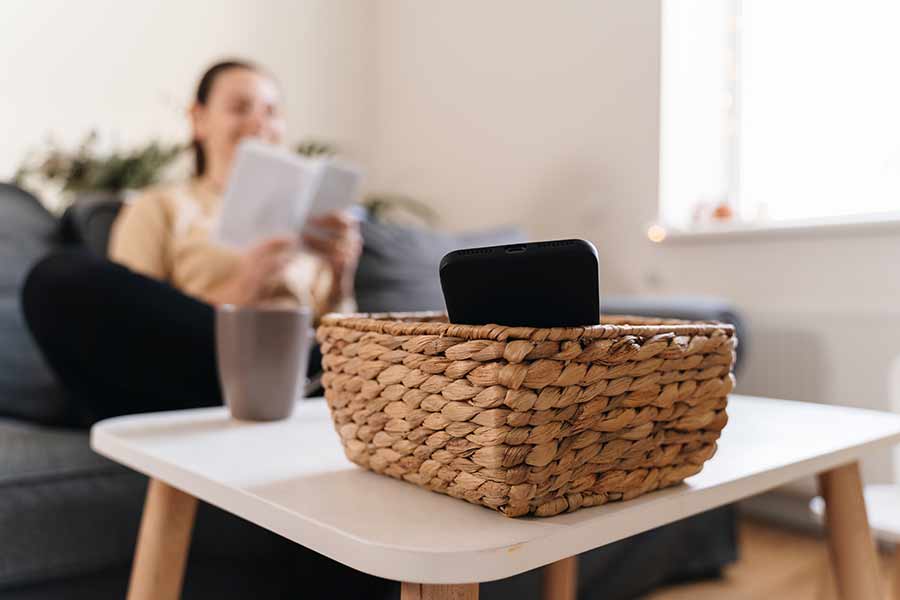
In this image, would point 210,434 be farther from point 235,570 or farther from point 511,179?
point 511,179

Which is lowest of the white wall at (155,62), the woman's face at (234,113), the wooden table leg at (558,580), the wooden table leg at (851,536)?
the wooden table leg at (558,580)

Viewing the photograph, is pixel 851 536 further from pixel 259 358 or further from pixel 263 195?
pixel 263 195

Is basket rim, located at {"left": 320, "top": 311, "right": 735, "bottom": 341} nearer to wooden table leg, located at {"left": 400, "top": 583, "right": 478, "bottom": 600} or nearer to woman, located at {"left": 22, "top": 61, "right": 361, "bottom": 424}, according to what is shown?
wooden table leg, located at {"left": 400, "top": 583, "right": 478, "bottom": 600}

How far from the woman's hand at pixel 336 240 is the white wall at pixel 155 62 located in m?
1.29

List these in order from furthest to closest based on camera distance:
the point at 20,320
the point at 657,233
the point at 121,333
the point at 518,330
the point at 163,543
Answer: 1. the point at 657,233
2. the point at 20,320
3. the point at 121,333
4. the point at 163,543
5. the point at 518,330

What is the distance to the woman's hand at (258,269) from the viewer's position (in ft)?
4.49

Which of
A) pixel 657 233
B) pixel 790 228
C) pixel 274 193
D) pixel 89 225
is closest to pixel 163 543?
pixel 274 193

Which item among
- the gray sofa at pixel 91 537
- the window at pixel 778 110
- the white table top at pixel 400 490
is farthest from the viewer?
the window at pixel 778 110

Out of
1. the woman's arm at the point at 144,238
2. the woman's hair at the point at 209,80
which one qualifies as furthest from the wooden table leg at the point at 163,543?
the woman's hair at the point at 209,80

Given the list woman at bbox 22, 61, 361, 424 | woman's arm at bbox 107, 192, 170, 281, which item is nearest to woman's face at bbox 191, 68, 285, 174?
woman at bbox 22, 61, 361, 424

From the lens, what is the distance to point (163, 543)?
2.20ft

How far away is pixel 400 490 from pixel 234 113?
147 cm

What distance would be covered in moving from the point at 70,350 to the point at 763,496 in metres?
1.66

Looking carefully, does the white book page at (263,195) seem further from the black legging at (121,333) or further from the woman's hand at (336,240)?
the black legging at (121,333)
